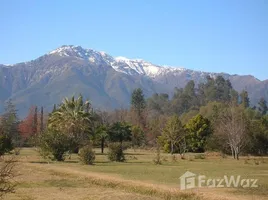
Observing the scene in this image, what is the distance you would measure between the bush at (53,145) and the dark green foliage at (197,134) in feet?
115

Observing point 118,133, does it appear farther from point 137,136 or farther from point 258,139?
point 258,139

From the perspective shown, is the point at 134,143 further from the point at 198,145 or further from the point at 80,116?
the point at 80,116

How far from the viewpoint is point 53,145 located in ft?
164

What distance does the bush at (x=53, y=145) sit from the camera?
4991 cm

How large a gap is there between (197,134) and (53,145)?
3759 centimetres

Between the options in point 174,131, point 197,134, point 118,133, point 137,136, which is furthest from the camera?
point 137,136

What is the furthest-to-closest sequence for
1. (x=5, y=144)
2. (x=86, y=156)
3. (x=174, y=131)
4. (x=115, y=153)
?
(x=174, y=131)
(x=115, y=153)
(x=5, y=144)
(x=86, y=156)

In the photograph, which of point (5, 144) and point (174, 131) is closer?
point (5, 144)

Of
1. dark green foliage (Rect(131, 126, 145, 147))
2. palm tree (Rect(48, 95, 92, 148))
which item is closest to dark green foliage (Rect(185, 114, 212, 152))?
dark green foliage (Rect(131, 126, 145, 147))

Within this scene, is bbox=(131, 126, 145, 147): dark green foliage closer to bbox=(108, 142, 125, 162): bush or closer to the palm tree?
the palm tree

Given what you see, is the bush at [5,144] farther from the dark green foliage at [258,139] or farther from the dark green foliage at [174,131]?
the dark green foliage at [258,139]

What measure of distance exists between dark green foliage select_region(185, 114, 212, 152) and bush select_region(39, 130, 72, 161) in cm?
3514

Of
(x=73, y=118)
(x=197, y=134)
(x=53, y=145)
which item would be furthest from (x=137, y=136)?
(x=53, y=145)

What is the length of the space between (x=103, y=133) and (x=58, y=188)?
5240 centimetres
